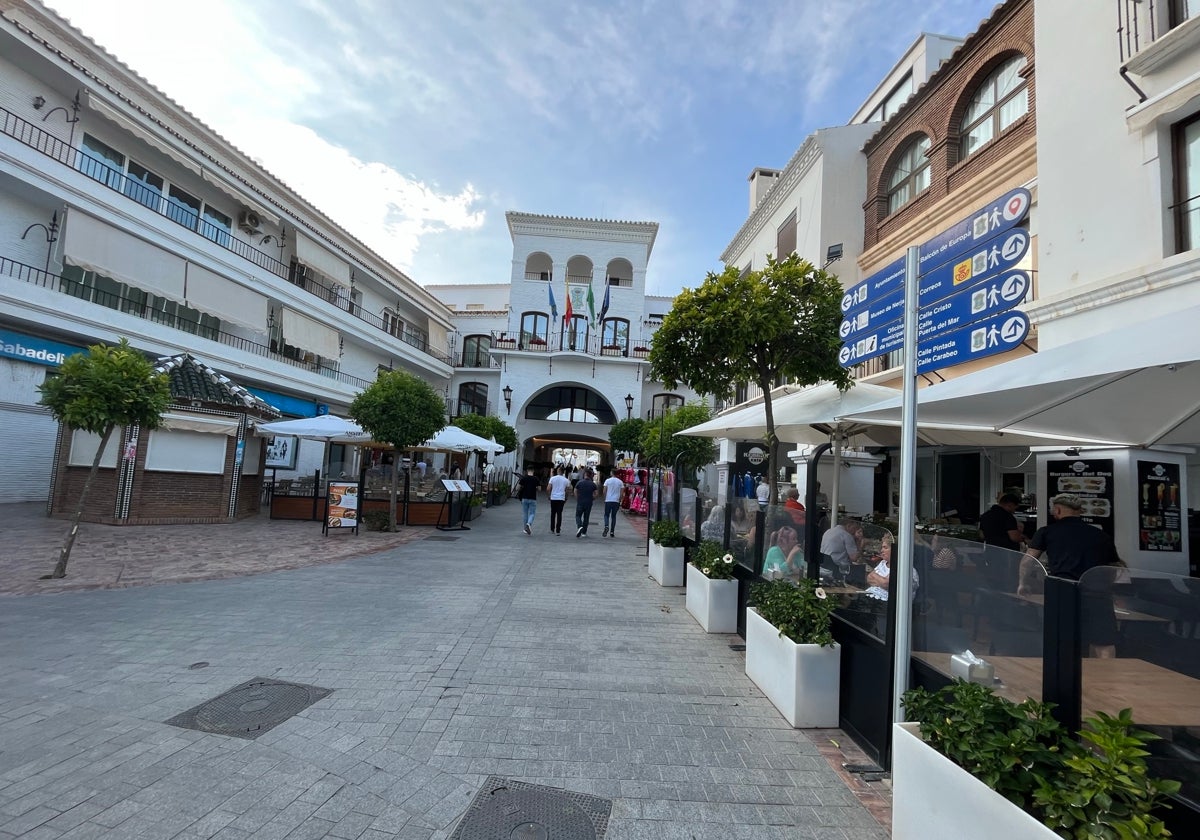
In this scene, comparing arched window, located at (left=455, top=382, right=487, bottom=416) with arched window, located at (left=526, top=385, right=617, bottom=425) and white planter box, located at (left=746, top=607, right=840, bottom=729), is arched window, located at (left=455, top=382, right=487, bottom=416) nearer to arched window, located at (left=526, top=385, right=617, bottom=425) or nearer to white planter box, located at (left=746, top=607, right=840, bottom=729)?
arched window, located at (left=526, top=385, right=617, bottom=425)

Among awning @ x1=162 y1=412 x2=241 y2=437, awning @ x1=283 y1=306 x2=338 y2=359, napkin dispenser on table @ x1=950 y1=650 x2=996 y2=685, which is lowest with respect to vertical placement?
napkin dispenser on table @ x1=950 y1=650 x2=996 y2=685

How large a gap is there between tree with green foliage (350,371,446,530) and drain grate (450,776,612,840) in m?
11.7

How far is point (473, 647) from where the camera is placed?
5.45m

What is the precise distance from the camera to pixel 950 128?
1112 centimetres

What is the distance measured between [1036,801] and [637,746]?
224 cm

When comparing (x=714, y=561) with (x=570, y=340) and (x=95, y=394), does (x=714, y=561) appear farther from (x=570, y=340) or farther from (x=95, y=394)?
(x=570, y=340)

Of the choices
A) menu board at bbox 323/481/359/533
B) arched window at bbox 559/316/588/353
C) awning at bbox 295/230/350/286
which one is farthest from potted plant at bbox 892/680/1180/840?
arched window at bbox 559/316/588/353

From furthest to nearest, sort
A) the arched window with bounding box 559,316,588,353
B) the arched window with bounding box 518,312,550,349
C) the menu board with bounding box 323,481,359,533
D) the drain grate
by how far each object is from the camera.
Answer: the arched window with bounding box 518,312,550,349 → the arched window with bounding box 559,316,588,353 → the menu board with bounding box 323,481,359,533 → the drain grate

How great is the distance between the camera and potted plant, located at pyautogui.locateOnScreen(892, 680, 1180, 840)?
1.81 m

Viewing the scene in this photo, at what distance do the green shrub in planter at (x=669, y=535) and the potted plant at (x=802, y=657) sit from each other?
421cm

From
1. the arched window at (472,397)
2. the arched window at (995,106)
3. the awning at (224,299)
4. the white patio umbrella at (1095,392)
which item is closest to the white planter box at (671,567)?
the white patio umbrella at (1095,392)

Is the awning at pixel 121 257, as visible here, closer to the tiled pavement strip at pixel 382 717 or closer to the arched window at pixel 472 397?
the tiled pavement strip at pixel 382 717

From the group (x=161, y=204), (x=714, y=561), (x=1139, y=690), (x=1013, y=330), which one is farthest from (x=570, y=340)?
(x=1139, y=690)

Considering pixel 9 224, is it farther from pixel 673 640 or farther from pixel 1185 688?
pixel 1185 688
